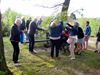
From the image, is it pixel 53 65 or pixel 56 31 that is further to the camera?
pixel 56 31

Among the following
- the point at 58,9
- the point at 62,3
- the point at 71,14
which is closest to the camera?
the point at 71,14

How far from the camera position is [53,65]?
1359cm

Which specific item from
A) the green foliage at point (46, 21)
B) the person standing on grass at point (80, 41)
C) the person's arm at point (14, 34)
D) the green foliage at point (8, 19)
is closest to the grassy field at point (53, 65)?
the person standing on grass at point (80, 41)

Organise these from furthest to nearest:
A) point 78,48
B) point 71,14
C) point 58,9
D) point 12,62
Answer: point 58,9 < point 78,48 < point 71,14 < point 12,62

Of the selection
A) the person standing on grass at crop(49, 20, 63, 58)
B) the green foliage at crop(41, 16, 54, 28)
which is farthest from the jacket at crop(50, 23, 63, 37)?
the green foliage at crop(41, 16, 54, 28)

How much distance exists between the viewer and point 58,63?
13969 mm

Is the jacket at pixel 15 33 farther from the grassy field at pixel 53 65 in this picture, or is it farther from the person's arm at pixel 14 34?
the grassy field at pixel 53 65

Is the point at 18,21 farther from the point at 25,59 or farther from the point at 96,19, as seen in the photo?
the point at 96,19

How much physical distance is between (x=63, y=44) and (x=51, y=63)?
8.30 ft

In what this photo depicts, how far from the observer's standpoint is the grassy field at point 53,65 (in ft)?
41.5

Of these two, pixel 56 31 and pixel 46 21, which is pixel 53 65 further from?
pixel 46 21

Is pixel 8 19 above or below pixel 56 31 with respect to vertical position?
above

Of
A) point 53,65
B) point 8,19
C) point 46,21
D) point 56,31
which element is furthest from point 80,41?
point 8,19

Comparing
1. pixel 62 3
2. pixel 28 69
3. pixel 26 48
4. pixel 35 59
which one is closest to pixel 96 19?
pixel 62 3
